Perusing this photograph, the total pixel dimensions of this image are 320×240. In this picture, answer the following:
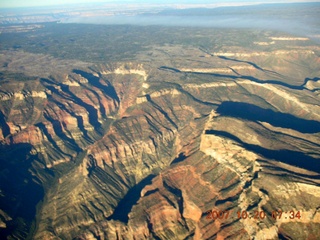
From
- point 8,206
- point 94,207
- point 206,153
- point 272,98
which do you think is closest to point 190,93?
point 272,98
